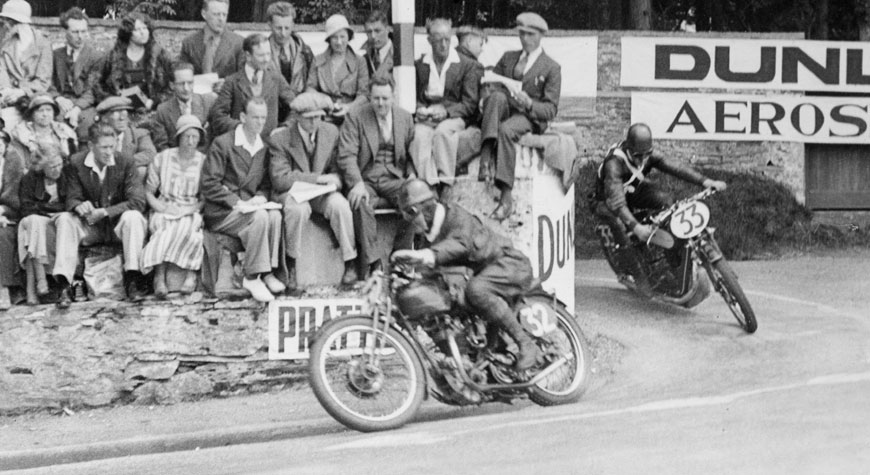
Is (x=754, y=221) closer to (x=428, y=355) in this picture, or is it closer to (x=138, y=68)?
(x=138, y=68)

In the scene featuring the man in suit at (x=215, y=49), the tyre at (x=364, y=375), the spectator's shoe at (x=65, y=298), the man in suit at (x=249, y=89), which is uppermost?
the man in suit at (x=215, y=49)

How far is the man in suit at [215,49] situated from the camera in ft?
46.1

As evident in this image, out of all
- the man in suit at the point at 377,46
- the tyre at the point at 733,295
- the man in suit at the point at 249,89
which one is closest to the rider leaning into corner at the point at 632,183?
the tyre at the point at 733,295

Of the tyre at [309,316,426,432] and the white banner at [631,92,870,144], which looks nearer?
the tyre at [309,316,426,432]

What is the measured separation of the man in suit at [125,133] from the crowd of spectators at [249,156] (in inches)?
0.5

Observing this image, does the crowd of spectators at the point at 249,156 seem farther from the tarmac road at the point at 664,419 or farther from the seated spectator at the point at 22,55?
the tarmac road at the point at 664,419

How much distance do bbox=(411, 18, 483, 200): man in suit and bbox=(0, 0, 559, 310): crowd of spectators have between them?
0.04ft

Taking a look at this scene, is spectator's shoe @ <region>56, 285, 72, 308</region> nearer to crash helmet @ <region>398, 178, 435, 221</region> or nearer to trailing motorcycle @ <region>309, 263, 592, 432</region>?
trailing motorcycle @ <region>309, 263, 592, 432</region>

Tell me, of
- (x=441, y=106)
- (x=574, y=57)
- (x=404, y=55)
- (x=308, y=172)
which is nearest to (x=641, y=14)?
(x=574, y=57)

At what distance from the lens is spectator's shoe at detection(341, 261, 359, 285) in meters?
12.4

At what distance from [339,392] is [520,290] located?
150 cm

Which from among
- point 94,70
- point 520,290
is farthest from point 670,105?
point 520,290

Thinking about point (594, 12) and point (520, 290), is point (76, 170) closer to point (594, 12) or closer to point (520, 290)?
point (520, 290)

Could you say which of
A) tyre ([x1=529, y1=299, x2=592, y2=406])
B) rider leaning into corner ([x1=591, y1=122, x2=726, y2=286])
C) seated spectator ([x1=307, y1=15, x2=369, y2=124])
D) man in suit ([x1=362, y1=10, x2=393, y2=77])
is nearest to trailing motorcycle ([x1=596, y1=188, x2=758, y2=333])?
rider leaning into corner ([x1=591, y1=122, x2=726, y2=286])
